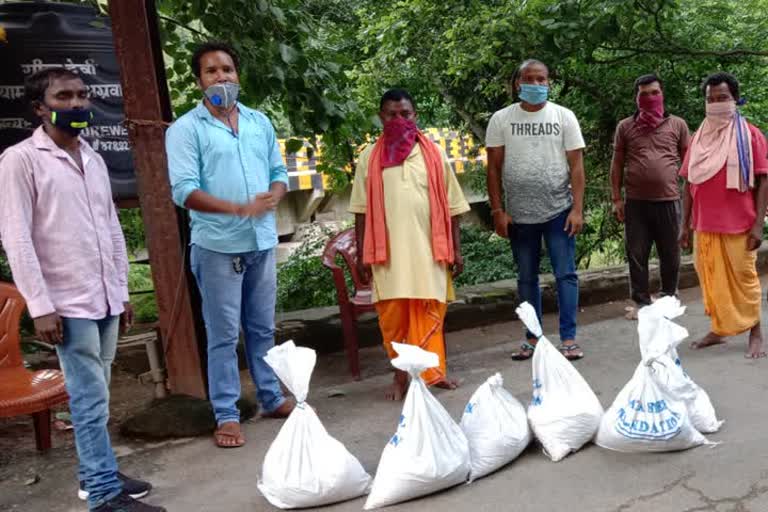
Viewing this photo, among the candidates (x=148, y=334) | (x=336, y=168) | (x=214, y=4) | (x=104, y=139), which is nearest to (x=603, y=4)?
(x=336, y=168)

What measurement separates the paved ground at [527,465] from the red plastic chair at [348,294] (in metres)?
0.22

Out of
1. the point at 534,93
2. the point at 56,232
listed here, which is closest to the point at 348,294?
the point at 534,93

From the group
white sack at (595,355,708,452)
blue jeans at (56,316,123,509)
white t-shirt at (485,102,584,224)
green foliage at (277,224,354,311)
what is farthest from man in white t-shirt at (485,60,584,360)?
blue jeans at (56,316,123,509)

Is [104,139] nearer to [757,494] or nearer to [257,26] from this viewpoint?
[257,26]

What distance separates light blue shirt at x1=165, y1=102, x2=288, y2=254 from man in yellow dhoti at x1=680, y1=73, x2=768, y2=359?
2746 millimetres

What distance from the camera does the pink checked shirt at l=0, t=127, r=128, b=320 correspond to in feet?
8.93

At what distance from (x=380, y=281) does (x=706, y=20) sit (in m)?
4.78

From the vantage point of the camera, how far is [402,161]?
13.8 feet

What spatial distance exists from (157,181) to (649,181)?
11.1 feet

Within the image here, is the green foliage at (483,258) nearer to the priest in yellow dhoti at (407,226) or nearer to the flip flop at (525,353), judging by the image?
the flip flop at (525,353)

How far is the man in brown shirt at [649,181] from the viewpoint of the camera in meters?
5.31

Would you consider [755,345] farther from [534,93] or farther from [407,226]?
[407,226]

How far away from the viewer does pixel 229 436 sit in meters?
3.73

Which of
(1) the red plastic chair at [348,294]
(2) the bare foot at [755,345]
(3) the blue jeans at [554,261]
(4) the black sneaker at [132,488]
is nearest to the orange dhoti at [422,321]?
(1) the red plastic chair at [348,294]
